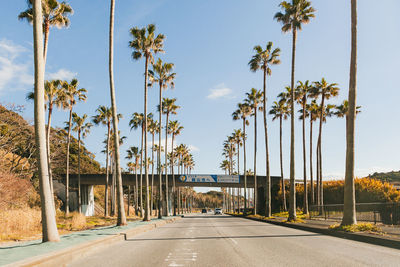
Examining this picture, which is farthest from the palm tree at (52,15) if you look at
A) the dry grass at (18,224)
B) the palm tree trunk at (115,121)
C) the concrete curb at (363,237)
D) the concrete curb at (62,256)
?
the concrete curb at (363,237)

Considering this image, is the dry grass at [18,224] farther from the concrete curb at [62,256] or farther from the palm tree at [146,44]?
the palm tree at [146,44]

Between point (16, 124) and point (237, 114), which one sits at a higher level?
point (237, 114)

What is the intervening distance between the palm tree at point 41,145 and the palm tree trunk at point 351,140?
40.6ft

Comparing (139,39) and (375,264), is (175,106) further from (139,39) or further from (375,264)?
(375,264)

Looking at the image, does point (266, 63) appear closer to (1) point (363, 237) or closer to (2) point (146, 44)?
(2) point (146, 44)

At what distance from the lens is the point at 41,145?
11359 mm

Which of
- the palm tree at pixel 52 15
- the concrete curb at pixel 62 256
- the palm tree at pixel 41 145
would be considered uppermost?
the palm tree at pixel 52 15

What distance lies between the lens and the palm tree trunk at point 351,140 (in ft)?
52.2

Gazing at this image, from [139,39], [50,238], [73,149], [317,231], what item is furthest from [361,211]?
[73,149]

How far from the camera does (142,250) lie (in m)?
10.9

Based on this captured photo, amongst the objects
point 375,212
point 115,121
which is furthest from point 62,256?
point 375,212

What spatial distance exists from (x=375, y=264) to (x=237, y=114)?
46.9 m

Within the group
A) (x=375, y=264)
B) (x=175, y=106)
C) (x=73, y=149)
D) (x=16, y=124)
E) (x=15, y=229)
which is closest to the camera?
(x=375, y=264)

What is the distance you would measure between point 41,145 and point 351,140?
517 inches
